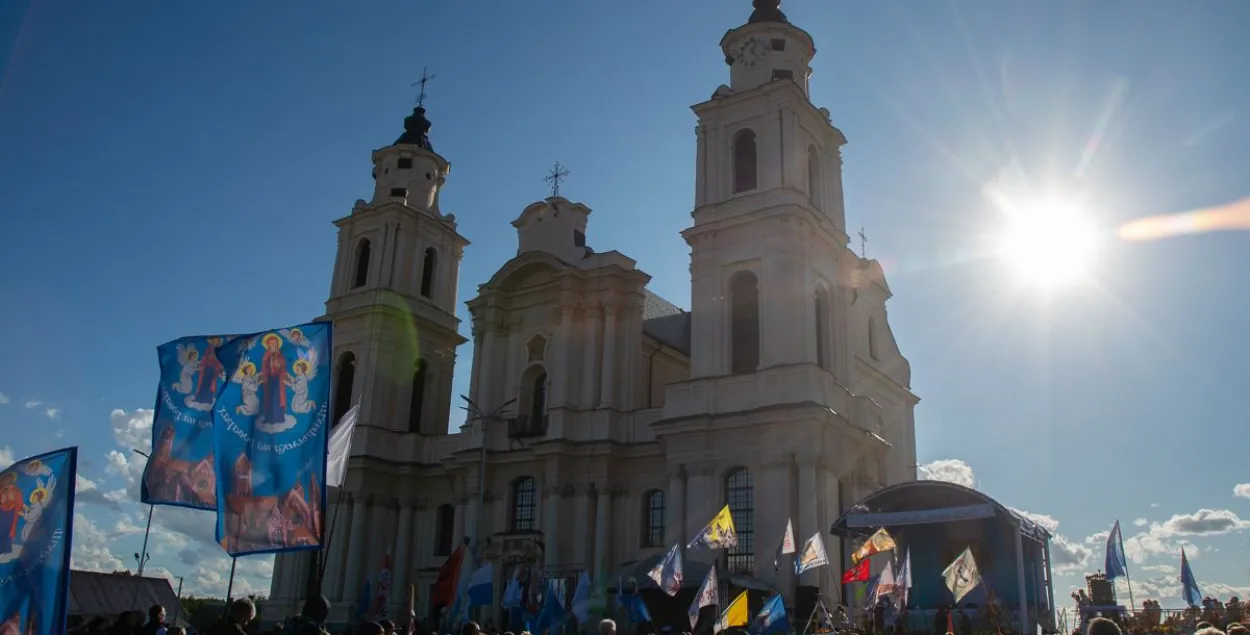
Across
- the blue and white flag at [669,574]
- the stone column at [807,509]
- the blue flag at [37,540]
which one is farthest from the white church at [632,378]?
the blue flag at [37,540]

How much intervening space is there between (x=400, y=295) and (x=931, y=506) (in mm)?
24415

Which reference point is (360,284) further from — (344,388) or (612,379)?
(612,379)

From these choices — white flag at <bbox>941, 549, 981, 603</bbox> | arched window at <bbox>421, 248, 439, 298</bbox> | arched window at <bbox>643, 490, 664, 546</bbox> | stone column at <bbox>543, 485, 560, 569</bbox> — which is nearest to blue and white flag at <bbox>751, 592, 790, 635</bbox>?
white flag at <bbox>941, 549, 981, 603</bbox>

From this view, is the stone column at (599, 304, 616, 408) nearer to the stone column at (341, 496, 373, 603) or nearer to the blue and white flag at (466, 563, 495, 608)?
the blue and white flag at (466, 563, 495, 608)

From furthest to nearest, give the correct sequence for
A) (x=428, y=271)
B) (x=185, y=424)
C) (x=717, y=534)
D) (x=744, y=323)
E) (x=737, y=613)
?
1. (x=428, y=271)
2. (x=744, y=323)
3. (x=717, y=534)
4. (x=737, y=613)
5. (x=185, y=424)

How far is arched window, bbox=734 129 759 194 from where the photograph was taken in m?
34.7

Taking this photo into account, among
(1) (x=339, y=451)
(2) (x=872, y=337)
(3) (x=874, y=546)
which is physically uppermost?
(2) (x=872, y=337)

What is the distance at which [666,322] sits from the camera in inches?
1679

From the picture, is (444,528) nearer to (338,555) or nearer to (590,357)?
(338,555)

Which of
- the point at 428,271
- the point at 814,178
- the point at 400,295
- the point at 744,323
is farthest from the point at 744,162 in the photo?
the point at 428,271

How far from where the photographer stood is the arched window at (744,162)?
3472 centimetres

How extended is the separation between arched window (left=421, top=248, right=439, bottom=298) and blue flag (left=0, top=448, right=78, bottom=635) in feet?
115

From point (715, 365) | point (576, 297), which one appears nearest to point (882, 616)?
point (715, 365)

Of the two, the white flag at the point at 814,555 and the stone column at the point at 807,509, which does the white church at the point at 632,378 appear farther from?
the white flag at the point at 814,555
